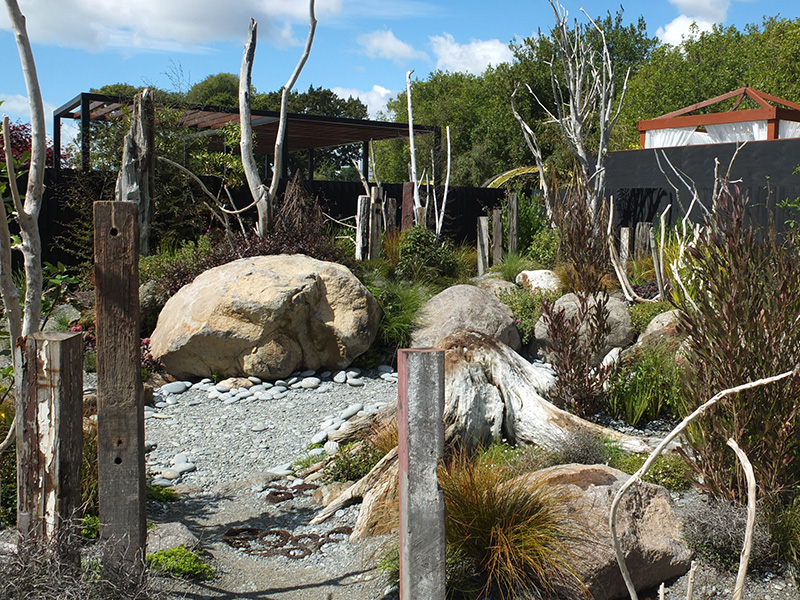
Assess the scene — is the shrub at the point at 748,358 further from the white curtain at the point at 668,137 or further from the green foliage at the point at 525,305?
the white curtain at the point at 668,137

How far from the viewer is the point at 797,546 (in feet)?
13.0

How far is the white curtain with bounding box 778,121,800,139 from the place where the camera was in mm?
16233

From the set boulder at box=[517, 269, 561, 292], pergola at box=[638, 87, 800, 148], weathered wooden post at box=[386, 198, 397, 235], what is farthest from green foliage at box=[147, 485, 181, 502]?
pergola at box=[638, 87, 800, 148]

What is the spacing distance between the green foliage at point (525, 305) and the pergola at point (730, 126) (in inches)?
307

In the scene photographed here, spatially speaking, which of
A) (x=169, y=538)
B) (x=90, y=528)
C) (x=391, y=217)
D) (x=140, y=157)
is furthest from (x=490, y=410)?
(x=140, y=157)

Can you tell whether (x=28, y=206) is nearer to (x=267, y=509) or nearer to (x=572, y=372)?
(x=267, y=509)

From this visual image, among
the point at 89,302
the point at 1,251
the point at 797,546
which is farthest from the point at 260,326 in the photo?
the point at 797,546

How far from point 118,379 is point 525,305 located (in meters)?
7.43

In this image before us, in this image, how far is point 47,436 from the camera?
11.0 feet

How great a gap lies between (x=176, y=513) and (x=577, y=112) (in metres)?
11.4

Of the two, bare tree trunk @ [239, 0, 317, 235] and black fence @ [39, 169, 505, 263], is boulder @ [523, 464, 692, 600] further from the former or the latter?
black fence @ [39, 169, 505, 263]

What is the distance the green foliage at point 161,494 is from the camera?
16.3 feet

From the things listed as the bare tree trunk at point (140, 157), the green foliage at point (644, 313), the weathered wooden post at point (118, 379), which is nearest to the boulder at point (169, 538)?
the weathered wooden post at point (118, 379)

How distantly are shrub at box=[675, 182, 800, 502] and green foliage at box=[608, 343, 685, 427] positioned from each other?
215 centimetres
